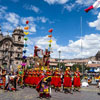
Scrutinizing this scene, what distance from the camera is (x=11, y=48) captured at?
187 ft

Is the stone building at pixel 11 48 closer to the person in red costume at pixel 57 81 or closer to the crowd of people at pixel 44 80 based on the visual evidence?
the crowd of people at pixel 44 80

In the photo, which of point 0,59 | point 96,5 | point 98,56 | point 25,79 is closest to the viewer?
point 96,5

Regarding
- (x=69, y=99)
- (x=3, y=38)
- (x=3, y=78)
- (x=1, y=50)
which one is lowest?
(x=69, y=99)

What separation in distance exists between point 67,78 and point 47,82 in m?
3.11

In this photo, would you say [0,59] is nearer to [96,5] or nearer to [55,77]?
[55,77]

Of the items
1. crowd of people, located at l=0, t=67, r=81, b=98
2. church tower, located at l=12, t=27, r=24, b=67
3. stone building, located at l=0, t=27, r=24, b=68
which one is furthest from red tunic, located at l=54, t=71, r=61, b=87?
church tower, located at l=12, t=27, r=24, b=67

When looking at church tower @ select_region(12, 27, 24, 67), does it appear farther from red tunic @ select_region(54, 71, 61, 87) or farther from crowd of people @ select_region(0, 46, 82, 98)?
red tunic @ select_region(54, 71, 61, 87)

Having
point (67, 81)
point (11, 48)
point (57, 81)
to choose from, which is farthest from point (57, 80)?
point (11, 48)

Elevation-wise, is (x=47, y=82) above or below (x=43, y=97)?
above

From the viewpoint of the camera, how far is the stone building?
5494 cm

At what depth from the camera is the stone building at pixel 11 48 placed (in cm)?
5494

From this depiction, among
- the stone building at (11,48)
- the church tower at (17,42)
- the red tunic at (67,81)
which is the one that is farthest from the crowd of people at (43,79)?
the church tower at (17,42)

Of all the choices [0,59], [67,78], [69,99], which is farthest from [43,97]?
[0,59]

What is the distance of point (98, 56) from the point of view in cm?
11519
